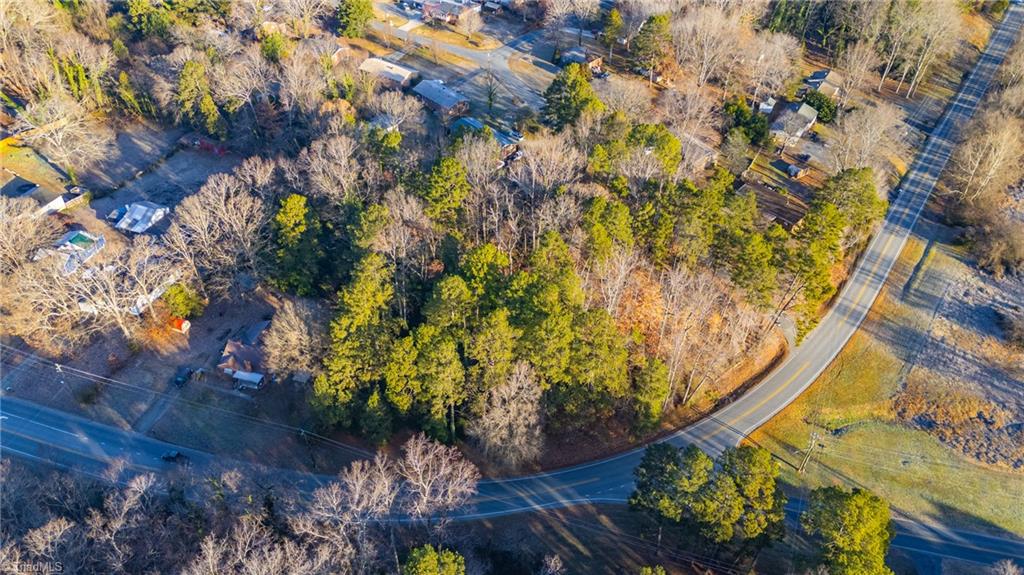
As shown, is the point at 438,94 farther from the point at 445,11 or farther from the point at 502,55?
the point at 445,11

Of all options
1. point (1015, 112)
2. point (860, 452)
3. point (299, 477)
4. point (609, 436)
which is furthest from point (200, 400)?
point (1015, 112)

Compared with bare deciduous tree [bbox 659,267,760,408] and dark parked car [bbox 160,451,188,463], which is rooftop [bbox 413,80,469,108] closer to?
bare deciduous tree [bbox 659,267,760,408]

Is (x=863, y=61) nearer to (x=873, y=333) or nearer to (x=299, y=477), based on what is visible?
(x=873, y=333)

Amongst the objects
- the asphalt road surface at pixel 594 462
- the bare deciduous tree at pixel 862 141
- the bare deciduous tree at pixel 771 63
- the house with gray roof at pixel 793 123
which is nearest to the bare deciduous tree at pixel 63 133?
the asphalt road surface at pixel 594 462

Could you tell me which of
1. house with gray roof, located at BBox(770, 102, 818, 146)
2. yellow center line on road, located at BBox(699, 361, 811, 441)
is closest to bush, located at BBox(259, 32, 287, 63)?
house with gray roof, located at BBox(770, 102, 818, 146)

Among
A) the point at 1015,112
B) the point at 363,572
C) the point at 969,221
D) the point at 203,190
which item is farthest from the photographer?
the point at 1015,112

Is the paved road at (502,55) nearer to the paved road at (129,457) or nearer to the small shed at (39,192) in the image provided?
the small shed at (39,192)
